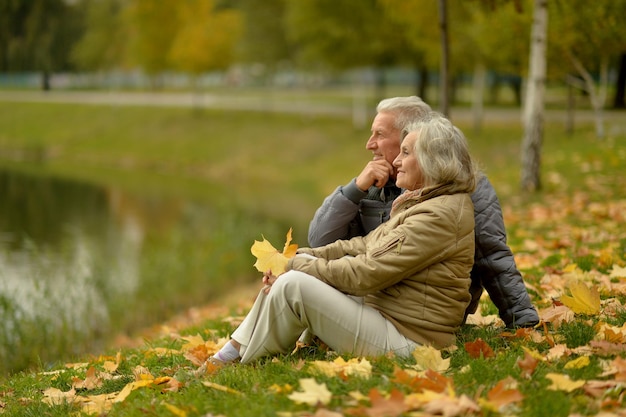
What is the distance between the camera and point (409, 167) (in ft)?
14.0

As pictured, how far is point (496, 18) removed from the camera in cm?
1905

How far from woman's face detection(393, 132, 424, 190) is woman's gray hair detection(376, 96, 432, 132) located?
0.42m

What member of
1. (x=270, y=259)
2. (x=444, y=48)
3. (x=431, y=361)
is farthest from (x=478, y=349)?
(x=444, y=48)

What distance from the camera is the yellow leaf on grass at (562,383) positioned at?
353 cm

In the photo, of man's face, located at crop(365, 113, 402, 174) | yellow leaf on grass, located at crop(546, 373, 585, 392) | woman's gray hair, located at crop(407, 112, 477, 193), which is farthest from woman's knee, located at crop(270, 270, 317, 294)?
yellow leaf on grass, located at crop(546, 373, 585, 392)

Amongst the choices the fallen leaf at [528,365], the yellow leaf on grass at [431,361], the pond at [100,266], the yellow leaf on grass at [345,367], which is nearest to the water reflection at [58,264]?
the pond at [100,266]

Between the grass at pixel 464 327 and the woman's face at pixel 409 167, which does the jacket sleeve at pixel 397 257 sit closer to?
the woman's face at pixel 409 167

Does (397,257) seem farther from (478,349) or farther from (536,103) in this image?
(536,103)

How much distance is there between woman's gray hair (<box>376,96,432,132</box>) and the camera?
4684 mm

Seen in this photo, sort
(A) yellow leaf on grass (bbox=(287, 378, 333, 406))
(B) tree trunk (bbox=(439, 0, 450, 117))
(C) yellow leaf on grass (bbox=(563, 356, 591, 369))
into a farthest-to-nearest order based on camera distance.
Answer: (B) tree trunk (bbox=(439, 0, 450, 117))
(C) yellow leaf on grass (bbox=(563, 356, 591, 369))
(A) yellow leaf on grass (bbox=(287, 378, 333, 406))

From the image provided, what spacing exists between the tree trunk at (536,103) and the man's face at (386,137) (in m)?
8.41

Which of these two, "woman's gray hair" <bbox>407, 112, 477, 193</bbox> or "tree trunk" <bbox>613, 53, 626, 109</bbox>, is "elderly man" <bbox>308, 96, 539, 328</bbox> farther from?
"tree trunk" <bbox>613, 53, 626, 109</bbox>

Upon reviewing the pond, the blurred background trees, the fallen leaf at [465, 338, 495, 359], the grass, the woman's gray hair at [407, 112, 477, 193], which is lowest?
the pond

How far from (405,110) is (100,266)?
339 inches
